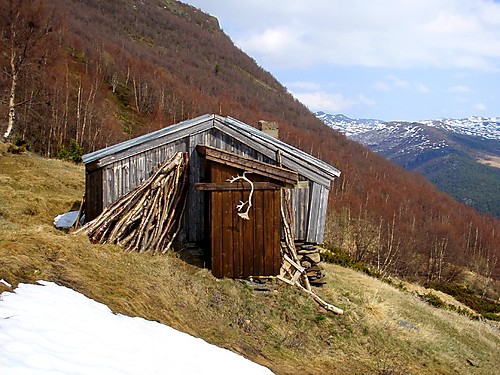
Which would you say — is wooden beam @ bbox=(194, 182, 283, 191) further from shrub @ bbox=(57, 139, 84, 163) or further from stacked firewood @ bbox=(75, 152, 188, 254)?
shrub @ bbox=(57, 139, 84, 163)

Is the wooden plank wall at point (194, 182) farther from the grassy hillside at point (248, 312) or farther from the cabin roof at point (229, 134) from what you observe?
the grassy hillside at point (248, 312)

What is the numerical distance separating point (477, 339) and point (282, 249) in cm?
735

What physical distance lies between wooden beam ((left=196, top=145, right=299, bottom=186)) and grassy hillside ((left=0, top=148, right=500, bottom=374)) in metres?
2.49

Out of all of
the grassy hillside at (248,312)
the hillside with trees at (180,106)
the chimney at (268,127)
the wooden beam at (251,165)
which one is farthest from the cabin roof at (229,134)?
the hillside with trees at (180,106)

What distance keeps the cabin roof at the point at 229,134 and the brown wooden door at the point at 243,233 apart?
101 cm

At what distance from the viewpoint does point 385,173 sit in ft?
281

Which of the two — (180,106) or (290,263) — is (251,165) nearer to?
(290,263)

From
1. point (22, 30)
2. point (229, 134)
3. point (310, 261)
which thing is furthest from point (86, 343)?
point (22, 30)

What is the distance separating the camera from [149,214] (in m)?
10.1

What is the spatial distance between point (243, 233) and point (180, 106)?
50.6 meters

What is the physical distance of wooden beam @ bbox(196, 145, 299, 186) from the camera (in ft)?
33.0

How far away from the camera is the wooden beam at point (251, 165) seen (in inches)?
396

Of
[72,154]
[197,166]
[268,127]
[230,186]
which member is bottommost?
[230,186]

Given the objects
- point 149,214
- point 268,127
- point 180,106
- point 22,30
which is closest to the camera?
point 149,214
